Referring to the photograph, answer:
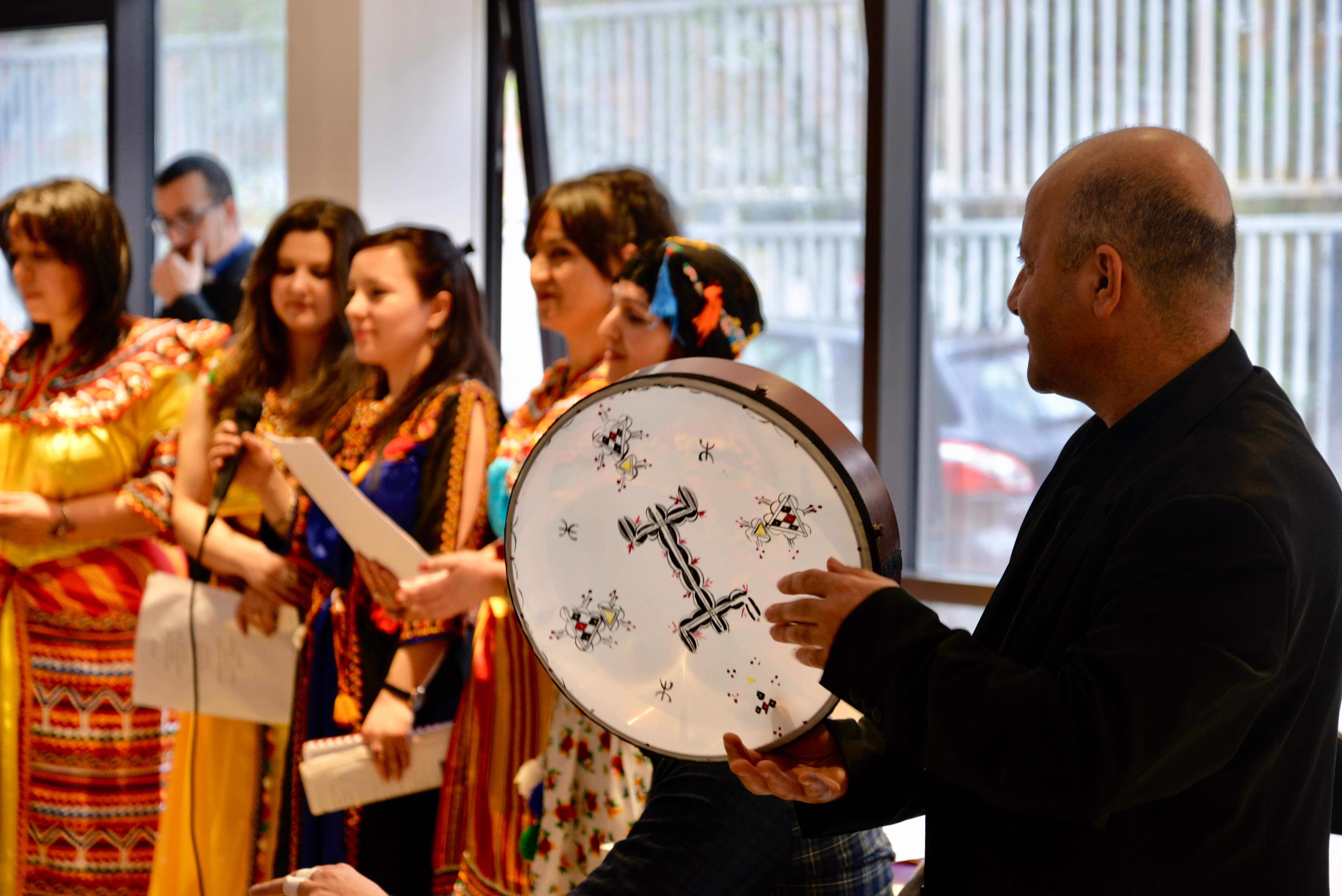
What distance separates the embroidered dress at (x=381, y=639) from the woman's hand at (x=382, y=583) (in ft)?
0.12

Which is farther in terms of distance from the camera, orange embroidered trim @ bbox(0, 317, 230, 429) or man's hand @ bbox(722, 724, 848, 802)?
orange embroidered trim @ bbox(0, 317, 230, 429)

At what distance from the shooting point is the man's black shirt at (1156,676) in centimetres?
85

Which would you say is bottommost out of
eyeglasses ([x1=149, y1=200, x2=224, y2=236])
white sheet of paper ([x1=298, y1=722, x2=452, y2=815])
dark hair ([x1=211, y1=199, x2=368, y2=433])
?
white sheet of paper ([x1=298, y1=722, x2=452, y2=815])

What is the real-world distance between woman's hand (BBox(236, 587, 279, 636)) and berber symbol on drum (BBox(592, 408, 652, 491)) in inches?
55.8

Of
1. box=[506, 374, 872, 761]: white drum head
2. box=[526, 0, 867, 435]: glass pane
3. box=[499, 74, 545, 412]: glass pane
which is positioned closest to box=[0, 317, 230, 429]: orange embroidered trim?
box=[499, 74, 545, 412]: glass pane

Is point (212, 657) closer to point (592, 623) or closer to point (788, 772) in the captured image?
point (592, 623)

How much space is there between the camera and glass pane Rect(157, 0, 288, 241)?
393cm

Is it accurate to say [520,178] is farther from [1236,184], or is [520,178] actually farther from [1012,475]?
[1236,184]

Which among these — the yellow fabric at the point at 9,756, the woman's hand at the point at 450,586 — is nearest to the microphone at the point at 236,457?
the woman's hand at the point at 450,586

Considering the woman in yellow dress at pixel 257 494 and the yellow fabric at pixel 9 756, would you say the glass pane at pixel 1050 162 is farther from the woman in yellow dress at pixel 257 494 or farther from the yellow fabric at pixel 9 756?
the yellow fabric at pixel 9 756

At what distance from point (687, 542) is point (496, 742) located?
1083mm

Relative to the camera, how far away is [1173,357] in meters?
0.99

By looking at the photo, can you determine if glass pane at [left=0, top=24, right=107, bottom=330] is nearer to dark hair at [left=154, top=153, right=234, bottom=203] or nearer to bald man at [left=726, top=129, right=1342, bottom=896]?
dark hair at [left=154, top=153, right=234, bottom=203]

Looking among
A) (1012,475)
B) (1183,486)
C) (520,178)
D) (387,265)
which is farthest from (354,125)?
(1183,486)
